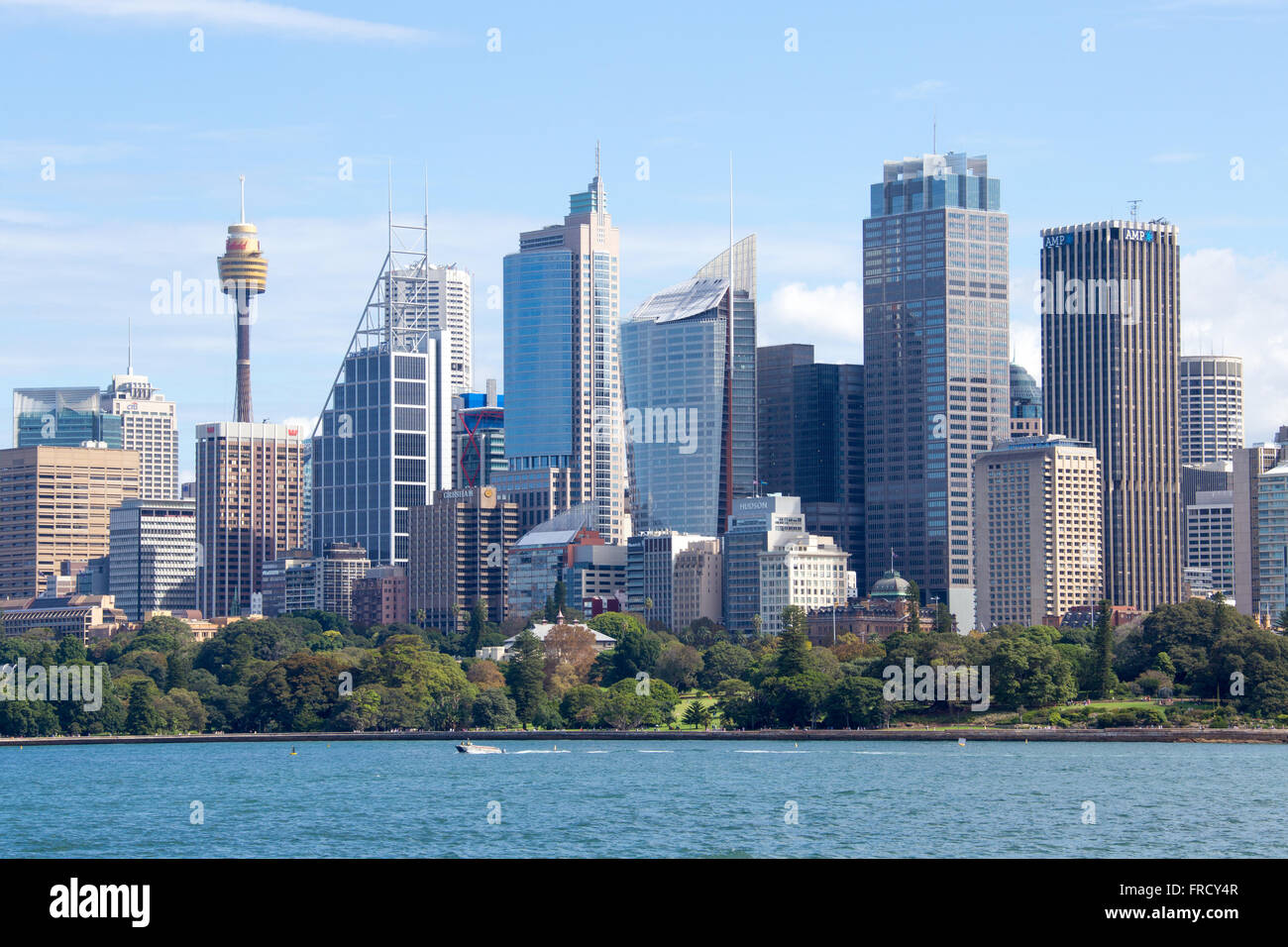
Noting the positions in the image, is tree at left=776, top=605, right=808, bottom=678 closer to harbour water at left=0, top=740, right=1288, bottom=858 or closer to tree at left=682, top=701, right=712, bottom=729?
tree at left=682, top=701, right=712, bottom=729

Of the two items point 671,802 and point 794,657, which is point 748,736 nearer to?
point 794,657

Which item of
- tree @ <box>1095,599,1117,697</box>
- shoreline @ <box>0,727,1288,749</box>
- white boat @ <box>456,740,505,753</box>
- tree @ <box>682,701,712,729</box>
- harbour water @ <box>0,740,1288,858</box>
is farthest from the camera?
tree @ <box>682,701,712,729</box>

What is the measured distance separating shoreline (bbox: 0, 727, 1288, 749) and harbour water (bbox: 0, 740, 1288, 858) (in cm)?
296

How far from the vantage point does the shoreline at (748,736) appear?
16450 centimetres

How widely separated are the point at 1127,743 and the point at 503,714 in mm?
61224

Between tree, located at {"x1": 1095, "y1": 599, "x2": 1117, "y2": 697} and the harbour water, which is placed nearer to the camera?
the harbour water

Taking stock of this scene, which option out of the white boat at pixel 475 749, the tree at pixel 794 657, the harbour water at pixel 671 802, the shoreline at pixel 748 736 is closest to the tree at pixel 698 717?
the shoreline at pixel 748 736

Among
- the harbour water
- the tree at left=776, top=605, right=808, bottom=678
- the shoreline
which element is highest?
the tree at left=776, top=605, right=808, bottom=678

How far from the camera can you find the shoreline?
540 ft

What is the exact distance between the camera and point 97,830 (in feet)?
322

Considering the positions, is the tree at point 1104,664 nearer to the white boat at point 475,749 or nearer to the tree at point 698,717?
the tree at point 698,717

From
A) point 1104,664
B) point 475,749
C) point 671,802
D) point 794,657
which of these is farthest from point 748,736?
point 671,802

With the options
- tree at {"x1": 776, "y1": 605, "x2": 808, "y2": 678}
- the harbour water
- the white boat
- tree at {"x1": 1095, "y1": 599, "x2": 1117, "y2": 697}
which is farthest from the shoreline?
the white boat
